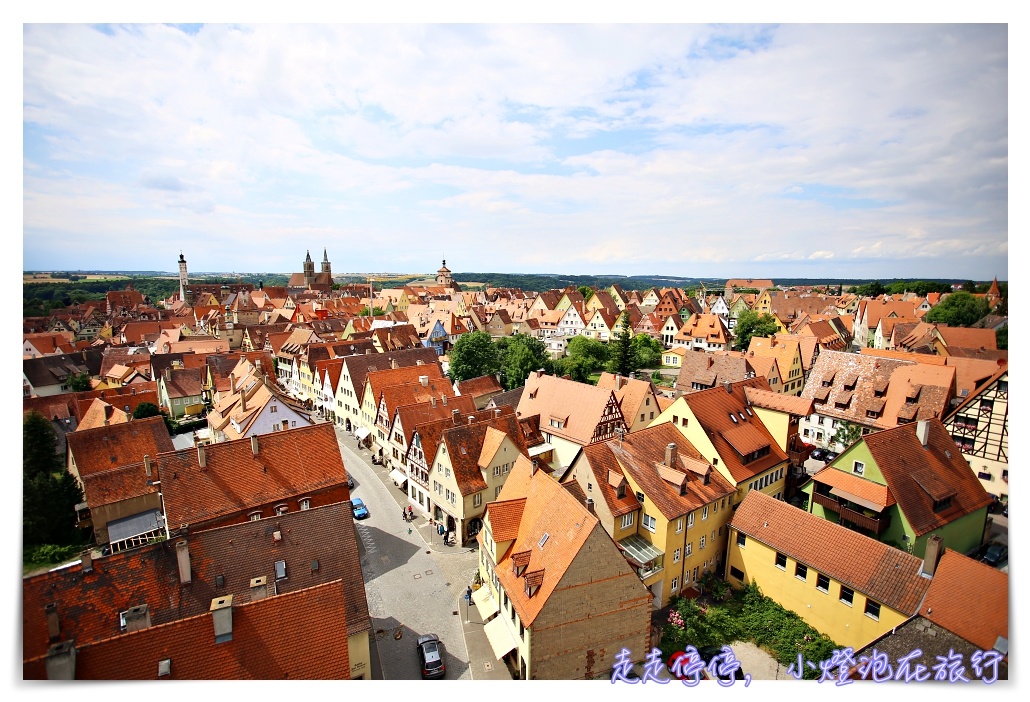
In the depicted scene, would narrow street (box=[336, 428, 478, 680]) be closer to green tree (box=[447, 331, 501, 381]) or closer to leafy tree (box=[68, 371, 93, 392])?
green tree (box=[447, 331, 501, 381])

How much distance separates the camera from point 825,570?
469 inches

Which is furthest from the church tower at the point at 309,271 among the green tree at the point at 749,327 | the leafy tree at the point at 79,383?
the green tree at the point at 749,327

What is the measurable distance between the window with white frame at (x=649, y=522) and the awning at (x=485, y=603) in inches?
182

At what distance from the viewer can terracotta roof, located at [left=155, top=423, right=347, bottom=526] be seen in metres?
14.0

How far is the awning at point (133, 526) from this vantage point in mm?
16109

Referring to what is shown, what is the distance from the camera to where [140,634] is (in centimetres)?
799

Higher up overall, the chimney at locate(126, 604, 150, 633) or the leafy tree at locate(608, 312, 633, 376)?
the leafy tree at locate(608, 312, 633, 376)

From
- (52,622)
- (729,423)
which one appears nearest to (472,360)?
(729,423)

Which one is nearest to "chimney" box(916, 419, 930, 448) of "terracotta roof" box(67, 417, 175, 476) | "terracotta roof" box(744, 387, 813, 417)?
"terracotta roof" box(744, 387, 813, 417)

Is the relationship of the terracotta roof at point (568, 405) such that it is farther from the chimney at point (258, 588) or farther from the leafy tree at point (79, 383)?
the leafy tree at point (79, 383)

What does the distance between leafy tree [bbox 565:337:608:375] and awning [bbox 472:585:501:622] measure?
80.0 feet

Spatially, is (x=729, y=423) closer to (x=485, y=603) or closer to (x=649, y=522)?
(x=649, y=522)

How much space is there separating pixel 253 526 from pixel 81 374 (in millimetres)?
32817

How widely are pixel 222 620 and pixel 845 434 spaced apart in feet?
79.6
